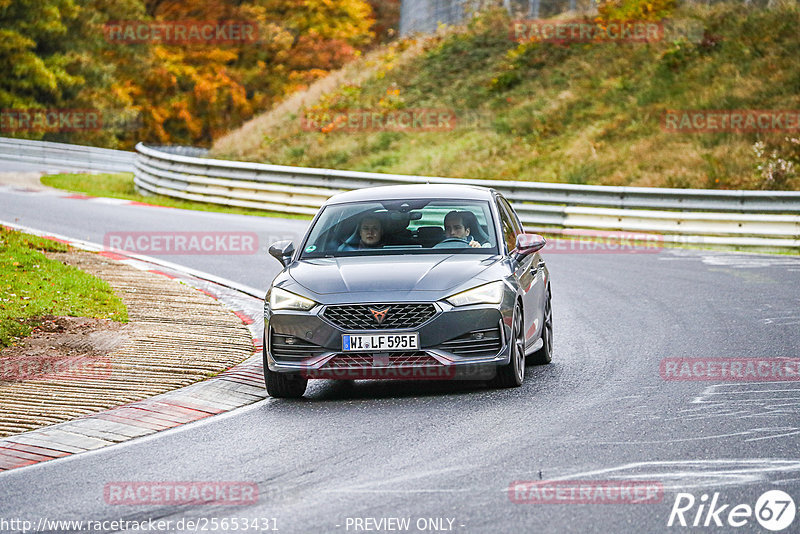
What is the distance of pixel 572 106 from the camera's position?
34.4 m

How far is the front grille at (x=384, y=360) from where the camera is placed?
29.5 ft

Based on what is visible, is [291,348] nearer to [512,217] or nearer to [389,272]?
[389,272]

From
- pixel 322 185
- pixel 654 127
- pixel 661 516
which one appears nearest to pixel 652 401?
pixel 661 516

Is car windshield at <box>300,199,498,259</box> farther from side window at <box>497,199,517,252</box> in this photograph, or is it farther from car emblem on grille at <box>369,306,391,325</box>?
car emblem on grille at <box>369,306,391,325</box>

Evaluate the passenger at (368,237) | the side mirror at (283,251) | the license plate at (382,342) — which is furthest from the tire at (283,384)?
the passenger at (368,237)

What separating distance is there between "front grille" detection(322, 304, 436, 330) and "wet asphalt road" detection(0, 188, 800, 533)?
0.61 m

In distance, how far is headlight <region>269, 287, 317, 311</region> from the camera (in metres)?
9.21

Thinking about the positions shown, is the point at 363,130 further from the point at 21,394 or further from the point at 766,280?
the point at 21,394

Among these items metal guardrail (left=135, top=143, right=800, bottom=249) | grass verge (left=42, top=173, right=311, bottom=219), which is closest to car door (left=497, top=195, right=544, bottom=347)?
metal guardrail (left=135, top=143, right=800, bottom=249)

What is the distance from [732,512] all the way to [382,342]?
3.49 metres

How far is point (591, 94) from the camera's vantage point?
34.7m

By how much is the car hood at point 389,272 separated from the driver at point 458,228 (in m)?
0.31

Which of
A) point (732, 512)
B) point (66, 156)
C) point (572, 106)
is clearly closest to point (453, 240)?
point (732, 512)

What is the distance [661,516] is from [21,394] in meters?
5.31
